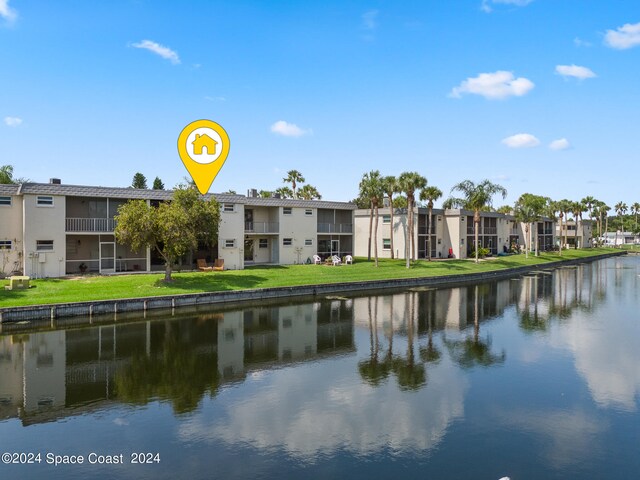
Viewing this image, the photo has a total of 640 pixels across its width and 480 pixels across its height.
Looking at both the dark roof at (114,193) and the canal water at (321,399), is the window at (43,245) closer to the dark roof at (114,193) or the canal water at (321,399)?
the dark roof at (114,193)

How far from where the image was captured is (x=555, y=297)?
3841 centimetres

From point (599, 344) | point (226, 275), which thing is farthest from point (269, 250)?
point (599, 344)

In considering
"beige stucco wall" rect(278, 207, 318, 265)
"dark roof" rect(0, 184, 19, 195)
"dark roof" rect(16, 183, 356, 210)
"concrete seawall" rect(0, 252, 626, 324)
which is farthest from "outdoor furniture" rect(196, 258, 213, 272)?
"dark roof" rect(0, 184, 19, 195)

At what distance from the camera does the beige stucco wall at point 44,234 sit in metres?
33.7

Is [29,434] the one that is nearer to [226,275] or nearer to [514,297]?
[226,275]

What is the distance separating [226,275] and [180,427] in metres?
26.1

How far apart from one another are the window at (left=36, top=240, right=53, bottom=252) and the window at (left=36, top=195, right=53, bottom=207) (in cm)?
262

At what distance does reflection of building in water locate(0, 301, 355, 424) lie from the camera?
15.0m

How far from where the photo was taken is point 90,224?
121 feet

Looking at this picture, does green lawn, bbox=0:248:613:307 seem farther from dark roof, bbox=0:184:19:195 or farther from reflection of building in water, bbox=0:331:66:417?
dark roof, bbox=0:184:19:195

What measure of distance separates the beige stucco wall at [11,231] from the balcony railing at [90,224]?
3167 mm

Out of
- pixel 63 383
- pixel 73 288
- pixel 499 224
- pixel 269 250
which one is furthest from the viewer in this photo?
pixel 499 224

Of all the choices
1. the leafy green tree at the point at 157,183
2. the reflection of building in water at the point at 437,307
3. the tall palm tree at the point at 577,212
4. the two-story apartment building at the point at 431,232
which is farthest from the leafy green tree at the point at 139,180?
the tall palm tree at the point at 577,212

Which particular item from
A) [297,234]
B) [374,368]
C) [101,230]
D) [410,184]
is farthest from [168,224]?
[410,184]
